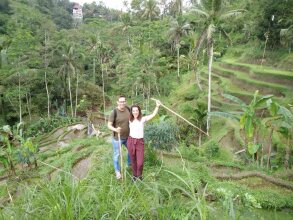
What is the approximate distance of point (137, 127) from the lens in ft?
17.6

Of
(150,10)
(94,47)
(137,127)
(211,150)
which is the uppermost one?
(150,10)

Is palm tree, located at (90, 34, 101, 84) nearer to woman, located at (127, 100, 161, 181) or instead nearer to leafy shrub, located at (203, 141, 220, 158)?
leafy shrub, located at (203, 141, 220, 158)

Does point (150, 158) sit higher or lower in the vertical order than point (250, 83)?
lower

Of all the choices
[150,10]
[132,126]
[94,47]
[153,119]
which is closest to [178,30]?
[94,47]

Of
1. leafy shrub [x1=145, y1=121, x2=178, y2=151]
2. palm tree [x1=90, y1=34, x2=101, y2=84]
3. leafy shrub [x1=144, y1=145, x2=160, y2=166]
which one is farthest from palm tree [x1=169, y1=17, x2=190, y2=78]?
leafy shrub [x1=144, y1=145, x2=160, y2=166]

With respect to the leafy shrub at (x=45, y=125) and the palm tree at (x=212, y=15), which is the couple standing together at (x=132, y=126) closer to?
the palm tree at (x=212, y=15)

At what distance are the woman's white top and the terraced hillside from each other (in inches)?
475

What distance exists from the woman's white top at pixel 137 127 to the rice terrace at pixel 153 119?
0.06ft

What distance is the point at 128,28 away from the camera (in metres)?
41.0

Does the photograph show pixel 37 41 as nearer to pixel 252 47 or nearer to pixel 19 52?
pixel 19 52

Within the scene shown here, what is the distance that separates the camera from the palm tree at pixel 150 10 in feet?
143

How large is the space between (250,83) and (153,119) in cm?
1344

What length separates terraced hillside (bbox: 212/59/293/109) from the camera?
17844mm

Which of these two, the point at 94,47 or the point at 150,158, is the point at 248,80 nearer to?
the point at 150,158
